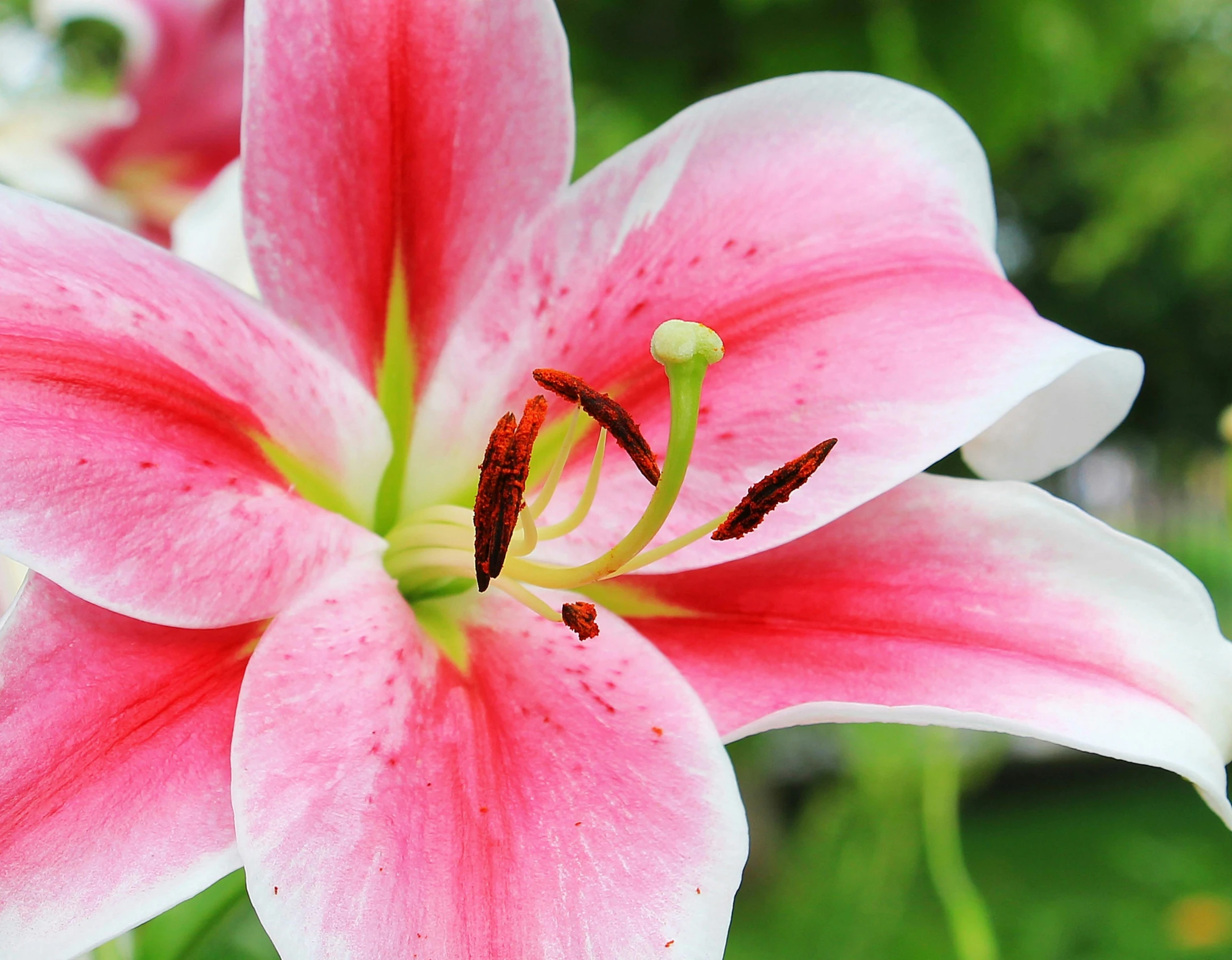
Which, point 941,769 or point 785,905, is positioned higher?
point 941,769

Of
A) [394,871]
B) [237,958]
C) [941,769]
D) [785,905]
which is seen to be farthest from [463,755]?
[785,905]

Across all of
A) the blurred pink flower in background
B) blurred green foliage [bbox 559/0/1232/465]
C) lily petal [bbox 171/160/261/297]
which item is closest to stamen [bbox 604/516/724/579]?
lily petal [bbox 171/160/261/297]

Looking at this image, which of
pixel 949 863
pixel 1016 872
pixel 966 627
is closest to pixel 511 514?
pixel 966 627

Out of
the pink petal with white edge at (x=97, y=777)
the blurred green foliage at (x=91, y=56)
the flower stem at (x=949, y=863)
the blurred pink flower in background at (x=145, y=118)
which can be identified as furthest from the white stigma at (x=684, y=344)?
the blurred green foliage at (x=91, y=56)

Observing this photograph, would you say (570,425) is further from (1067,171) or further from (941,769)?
(1067,171)

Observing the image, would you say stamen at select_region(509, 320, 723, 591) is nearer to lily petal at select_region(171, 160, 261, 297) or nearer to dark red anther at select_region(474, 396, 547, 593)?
dark red anther at select_region(474, 396, 547, 593)

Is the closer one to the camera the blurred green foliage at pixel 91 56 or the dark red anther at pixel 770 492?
the dark red anther at pixel 770 492

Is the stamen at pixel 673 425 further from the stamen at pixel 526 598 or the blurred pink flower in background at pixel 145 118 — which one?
the blurred pink flower in background at pixel 145 118
